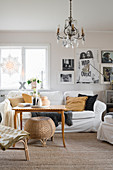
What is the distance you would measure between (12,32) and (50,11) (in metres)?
1.86

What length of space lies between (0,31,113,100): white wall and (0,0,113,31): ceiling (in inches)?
9.9

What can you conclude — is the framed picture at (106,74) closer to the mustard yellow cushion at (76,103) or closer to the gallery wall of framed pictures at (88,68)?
the gallery wall of framed pictures at (88,68)

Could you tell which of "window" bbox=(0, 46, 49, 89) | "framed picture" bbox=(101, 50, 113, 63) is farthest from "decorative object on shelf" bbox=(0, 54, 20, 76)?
"framed picture" bbox=(101, 50, 113, 63)

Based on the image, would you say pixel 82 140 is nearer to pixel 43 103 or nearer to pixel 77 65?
pixel 43 103

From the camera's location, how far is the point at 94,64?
240 inches

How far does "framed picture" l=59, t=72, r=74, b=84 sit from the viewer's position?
19.8ft

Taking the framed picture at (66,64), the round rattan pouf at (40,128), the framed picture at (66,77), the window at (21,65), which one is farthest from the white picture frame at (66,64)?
the round rattan pouf at (40,128)

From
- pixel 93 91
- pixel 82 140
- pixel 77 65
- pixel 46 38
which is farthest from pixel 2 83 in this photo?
pixel 82 140

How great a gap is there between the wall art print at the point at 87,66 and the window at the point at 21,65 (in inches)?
35.8

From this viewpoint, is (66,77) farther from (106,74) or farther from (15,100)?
(15,100)

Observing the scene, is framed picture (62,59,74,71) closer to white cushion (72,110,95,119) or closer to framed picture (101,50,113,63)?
framed picture (101,50,113,63)

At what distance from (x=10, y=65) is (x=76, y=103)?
2.31 meters

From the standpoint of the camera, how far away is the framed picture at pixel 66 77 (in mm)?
6047

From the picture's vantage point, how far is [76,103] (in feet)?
16.7
